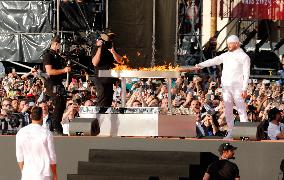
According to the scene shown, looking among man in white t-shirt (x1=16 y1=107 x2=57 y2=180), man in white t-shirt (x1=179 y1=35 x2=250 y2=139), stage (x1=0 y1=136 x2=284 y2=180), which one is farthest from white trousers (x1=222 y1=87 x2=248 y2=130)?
man in white t-shirt (x1=16 y1=107 x2=57 y2=180)

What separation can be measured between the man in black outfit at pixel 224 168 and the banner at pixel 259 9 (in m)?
22.0

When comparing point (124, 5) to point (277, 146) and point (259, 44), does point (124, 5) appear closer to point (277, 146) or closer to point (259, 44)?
point (277, 146)

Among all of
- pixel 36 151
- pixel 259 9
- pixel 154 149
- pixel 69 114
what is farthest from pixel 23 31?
pixel 36 151

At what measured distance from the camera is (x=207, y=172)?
19359 millimetres

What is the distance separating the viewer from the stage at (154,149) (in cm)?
2072

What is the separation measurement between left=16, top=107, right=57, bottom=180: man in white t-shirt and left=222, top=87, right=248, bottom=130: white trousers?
4476 millimetres

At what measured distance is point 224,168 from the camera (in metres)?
19.3

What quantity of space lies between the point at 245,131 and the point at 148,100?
15.0 ft

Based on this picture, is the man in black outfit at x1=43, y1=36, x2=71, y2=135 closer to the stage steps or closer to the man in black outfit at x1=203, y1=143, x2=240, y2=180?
the stage steps

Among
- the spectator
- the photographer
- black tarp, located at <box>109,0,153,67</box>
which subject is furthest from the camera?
black tarp, located at <box>109,0,153,67</box>

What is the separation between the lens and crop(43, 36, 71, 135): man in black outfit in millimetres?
21922

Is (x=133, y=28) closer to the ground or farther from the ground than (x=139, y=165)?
farther from the ground

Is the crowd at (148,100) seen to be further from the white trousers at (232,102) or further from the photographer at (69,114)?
the white trousers at (232,102)

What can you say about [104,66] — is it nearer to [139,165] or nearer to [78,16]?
[139,165]
